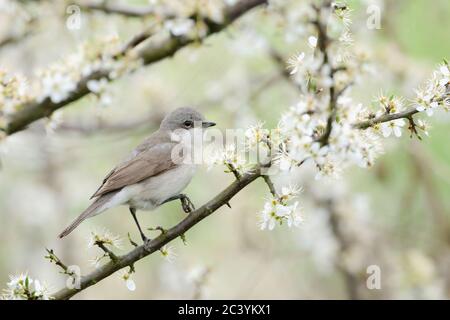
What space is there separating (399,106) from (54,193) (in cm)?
576

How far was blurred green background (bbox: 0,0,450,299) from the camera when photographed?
6672 millimetres

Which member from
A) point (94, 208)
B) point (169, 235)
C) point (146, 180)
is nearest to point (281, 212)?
point (169, 235)

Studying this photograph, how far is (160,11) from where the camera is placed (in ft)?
14.6

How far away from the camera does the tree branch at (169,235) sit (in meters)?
2.90

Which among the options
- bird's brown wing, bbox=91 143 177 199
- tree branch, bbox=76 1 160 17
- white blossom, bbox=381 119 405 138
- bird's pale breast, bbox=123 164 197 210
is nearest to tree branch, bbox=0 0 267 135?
tree branch, bbox=76 1 160 17

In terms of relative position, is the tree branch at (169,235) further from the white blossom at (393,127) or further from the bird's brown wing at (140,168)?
the bird's brown wing at (140,168)

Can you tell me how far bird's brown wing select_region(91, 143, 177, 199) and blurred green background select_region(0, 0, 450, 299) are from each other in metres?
1.12

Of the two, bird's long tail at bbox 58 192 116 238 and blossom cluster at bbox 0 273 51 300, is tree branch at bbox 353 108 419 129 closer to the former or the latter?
blossom cluster at bbox 0 273 51 300

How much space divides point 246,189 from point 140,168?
Result: 3.18 m

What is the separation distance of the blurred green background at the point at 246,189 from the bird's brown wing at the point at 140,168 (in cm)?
112

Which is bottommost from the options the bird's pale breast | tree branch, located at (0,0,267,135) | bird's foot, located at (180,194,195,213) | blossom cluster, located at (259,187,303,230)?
blossom cluster, located at (259,187,303,230)

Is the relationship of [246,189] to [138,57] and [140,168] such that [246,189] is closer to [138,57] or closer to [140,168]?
[140,168]
